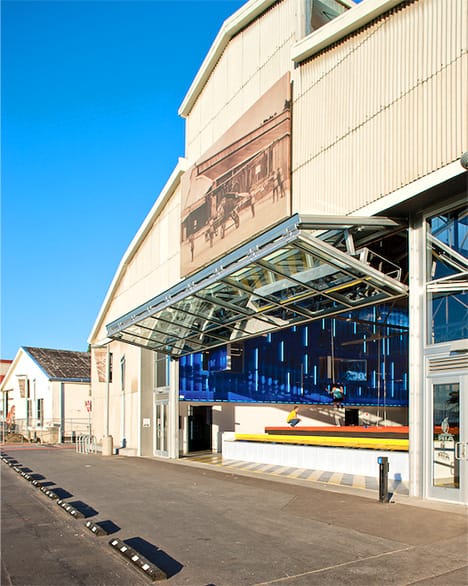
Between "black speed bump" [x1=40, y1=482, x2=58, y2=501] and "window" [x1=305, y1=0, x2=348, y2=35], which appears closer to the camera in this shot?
"black speed bump" [x1=40, y1=482, x2=58, y2=501]

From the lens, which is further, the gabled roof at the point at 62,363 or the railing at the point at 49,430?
the gabled roof at the point at 62,363

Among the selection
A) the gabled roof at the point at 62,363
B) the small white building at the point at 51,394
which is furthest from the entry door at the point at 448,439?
the gabled roof at the point at 62,363

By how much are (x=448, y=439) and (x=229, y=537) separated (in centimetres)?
525

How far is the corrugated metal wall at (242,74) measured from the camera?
19.6 m

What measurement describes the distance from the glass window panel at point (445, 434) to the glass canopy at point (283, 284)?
283cm

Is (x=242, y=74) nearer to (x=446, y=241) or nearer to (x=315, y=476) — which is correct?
(x=446, y=241)

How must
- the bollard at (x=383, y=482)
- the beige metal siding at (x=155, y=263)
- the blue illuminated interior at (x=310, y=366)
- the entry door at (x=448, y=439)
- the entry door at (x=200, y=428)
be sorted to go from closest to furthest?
the entry door at (x=448, y=439) → the bollard at (x=383, y=482) → the beige metal siding at (x=155, y=263) → the blue illuminated interior at (x=310, y=366) → the entry door at (x=200, y=428)

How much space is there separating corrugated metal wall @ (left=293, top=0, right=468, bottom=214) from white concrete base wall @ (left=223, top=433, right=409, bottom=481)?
6.66 m

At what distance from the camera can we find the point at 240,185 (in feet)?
68.3

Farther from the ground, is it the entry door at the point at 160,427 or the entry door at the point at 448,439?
the entry door at the point at 448,439

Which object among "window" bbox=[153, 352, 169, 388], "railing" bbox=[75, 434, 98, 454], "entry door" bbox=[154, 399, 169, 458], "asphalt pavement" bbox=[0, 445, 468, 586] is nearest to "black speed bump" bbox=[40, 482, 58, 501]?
"asphalt pavement" bbox=[0, 445, 468, 586]

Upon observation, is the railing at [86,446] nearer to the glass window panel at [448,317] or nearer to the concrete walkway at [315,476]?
the concrete walkway at [315,476]

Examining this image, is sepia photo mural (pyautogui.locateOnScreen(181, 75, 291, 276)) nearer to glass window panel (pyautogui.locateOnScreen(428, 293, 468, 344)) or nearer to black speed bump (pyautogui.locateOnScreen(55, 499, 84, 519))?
glass window panel (pyautogui.locateOnScreen(428, 293, 468, 344))

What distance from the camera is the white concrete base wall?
52.4 feet
